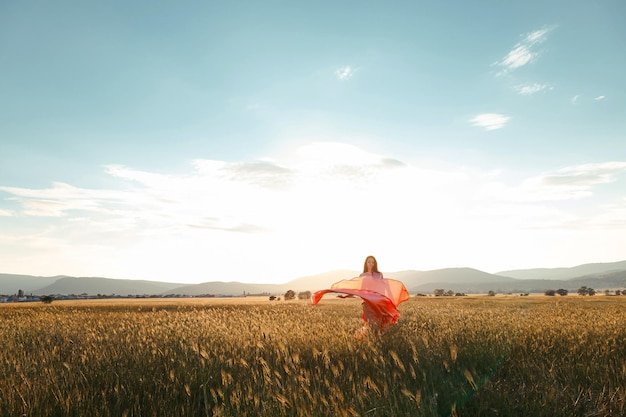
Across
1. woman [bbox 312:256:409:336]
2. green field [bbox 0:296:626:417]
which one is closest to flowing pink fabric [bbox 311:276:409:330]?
woman [bbox 312:256:409:336]

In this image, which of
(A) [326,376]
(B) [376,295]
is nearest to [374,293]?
(B) [376,295]

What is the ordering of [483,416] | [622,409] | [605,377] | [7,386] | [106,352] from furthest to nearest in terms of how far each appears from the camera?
[106,352] < [605,377] < [7,386] < [622,409] < [483,416]

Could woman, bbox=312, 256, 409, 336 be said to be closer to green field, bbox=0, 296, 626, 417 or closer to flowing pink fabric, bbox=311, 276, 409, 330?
flowing pink fabric, bbox=311, 276, 409, 330

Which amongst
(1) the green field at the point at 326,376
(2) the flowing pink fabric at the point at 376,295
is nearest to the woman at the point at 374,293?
(2) the flowing pink fabric at the point at 376,295

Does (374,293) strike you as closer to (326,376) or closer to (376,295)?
(376,295)

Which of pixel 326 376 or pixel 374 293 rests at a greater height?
pixel 374 293

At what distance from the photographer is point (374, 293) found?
31.6 feet

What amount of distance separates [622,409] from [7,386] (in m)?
5.85

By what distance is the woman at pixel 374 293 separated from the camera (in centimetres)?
945

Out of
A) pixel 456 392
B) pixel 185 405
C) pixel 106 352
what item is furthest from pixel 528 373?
pixel 106 352

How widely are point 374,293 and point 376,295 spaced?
0.10 m

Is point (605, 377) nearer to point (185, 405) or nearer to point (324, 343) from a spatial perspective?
point (324, 343)

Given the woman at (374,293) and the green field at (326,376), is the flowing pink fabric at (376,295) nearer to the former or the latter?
the woman at (374,293)

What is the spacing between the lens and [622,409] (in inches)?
158
